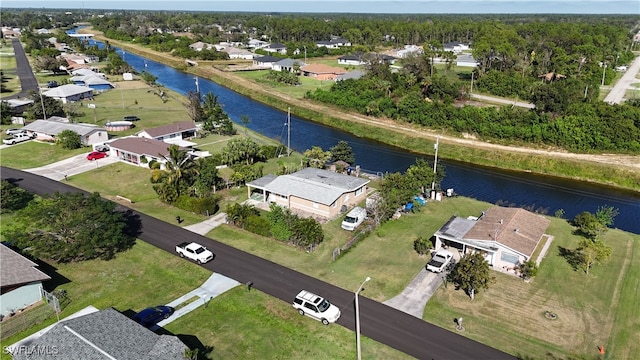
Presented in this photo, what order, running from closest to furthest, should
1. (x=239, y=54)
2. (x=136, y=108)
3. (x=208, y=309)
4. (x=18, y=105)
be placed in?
(x=208, y=309) < (x=18, y=105) < (x=136, y=108) < (x=239, y=54)

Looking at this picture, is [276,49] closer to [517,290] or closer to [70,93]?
[70,93]

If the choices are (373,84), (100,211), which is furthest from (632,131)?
(100,211)

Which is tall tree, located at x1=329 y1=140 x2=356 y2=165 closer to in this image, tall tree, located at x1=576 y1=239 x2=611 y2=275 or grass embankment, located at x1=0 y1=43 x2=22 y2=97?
tall tree, located at x1=576 y1=239 x2=611 y2=275

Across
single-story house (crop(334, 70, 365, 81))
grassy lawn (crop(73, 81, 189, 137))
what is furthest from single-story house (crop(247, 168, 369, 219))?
single-story house (crop(334, 70, 365, 81))

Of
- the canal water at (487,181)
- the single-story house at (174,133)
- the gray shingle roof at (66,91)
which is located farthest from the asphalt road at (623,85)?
the gray shingle roof at (66,91)

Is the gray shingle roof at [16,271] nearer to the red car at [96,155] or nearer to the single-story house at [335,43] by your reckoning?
the red car at [96,155]

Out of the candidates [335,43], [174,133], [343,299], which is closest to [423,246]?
[343,299]
